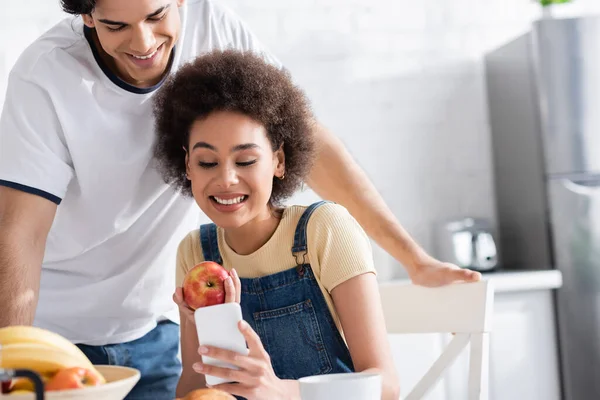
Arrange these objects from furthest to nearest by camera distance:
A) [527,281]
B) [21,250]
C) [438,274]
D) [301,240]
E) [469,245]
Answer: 1. [469,245]
2. [527,281]
3. [438,274]
4. [301,240]
5. [21,250]

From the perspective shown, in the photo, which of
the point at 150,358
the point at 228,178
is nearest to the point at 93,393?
the point at 228,178

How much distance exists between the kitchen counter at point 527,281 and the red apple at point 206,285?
71.1 inches

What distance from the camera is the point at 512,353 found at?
2.95 m

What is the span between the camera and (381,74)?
3391 millimetres

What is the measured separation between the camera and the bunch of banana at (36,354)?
705mm

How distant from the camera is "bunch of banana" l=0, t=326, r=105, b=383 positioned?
2.31ft

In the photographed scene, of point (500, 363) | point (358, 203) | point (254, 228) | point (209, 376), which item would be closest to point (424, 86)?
point (500, 363)

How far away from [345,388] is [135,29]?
34.4 inches

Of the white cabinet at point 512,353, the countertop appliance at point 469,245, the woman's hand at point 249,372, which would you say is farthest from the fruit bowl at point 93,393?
the countertop appliance at point 469,245

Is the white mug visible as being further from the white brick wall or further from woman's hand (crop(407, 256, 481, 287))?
the white brick wall

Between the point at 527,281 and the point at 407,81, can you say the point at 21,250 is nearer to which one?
the point at 527,281

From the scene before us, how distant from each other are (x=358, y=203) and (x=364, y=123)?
5.37 feet

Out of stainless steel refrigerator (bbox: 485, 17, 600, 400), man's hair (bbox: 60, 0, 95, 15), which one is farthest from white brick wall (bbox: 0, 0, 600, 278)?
man's hair (bbox: 60, 0, 95, 15)

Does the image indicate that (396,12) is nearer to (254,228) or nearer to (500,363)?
(500,363)
